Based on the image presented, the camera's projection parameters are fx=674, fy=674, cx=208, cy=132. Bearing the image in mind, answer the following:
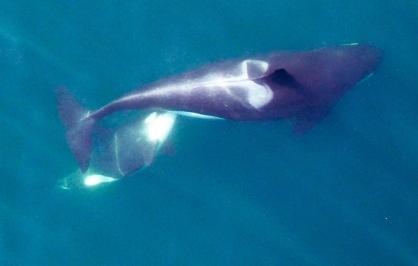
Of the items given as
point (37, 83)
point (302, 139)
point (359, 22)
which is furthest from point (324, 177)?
point (37, 83)

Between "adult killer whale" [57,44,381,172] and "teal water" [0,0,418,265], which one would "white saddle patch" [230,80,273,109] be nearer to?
"adult killer whale" [57,44,381,172]

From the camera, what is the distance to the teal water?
12203mm

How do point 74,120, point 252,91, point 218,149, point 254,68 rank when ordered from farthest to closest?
point 218,149
point 74,120
point 254,68
point 252,91

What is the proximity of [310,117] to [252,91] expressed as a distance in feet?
4.56

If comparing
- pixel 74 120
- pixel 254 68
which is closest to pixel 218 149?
pixel 254 68

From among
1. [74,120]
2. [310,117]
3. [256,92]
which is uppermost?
[74,120]

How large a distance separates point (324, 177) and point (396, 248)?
6.47ft

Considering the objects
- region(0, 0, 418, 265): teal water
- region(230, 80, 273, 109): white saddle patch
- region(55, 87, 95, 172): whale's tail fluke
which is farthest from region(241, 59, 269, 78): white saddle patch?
region(55, 87, 95, 172): whale's tail fluke

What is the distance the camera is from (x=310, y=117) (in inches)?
464

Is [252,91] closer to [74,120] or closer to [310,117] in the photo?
[310,117]

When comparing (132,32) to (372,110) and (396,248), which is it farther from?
(396,248)

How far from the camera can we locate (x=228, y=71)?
11.1 m

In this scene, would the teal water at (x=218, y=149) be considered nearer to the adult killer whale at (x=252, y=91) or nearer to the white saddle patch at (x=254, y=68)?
the adult killer whale at (x=252, y=91)

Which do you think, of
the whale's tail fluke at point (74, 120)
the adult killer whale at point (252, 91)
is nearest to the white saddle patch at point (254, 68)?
the adult killer whale at point (252, 91)
